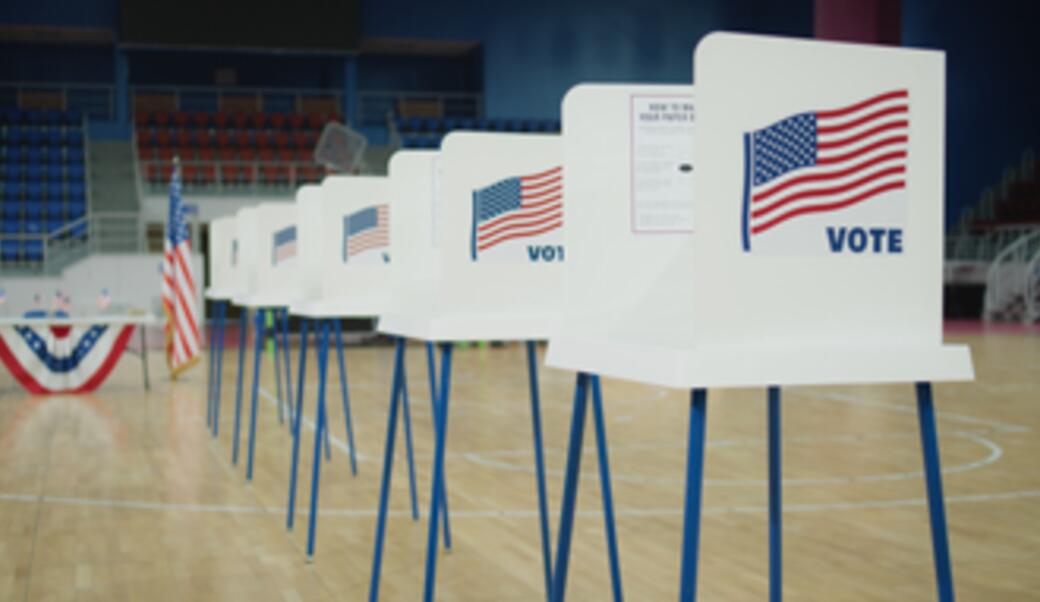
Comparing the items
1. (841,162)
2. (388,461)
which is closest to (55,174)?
(388,461)

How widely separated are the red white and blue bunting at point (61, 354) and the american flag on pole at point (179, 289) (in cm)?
49

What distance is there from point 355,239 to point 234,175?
51.1 feet

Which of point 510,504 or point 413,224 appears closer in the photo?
point 413,224

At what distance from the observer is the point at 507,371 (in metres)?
11.4

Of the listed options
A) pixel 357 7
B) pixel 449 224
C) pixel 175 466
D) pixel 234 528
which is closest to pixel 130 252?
pixel 357 7

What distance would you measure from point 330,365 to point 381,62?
40.2ft

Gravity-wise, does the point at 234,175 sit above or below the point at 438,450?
above

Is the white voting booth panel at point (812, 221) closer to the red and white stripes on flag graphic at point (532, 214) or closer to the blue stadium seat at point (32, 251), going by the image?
the red and white stripes on flag graphic at point (532, 214)

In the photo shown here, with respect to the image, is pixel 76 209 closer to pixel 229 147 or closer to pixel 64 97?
pixel 229 147

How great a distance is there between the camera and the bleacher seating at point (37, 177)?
17062 millimetres

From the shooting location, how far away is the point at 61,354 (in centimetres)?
961

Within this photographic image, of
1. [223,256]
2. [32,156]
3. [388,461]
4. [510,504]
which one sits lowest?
[510,504]

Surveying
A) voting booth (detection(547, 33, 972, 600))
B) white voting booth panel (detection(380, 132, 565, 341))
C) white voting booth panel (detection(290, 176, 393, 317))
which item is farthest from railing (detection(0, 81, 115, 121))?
voting booth (detection(547, 33, 972, 600))

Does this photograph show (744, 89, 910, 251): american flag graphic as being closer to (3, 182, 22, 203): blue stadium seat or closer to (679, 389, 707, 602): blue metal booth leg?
(679, 389, 707, 602): blue metal booth leg
